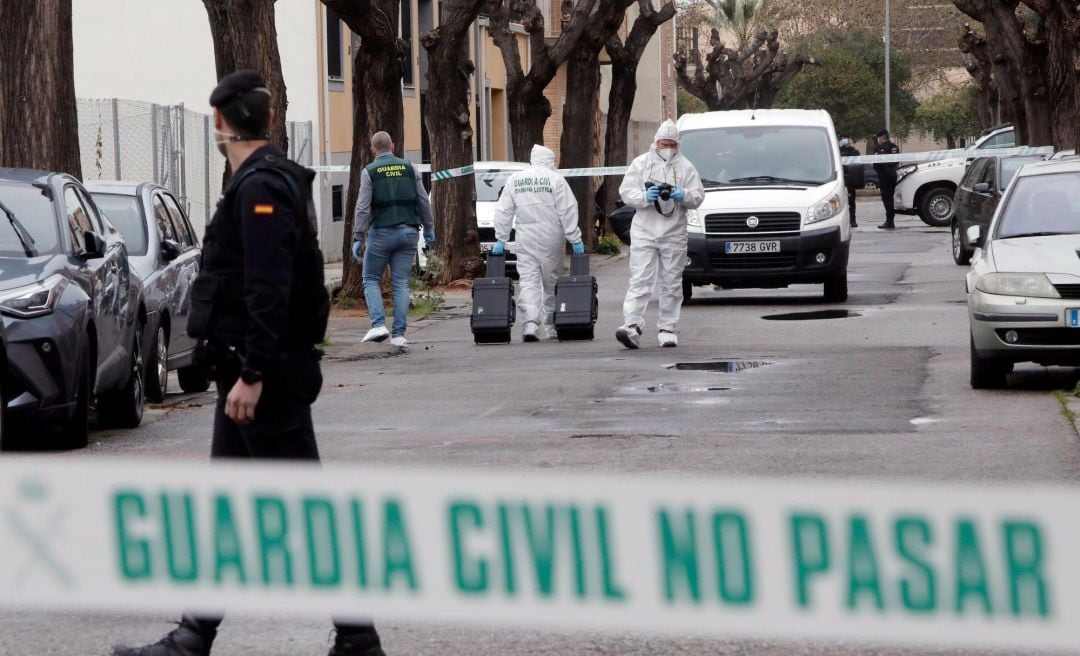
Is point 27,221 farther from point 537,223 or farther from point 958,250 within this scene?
point 958,250

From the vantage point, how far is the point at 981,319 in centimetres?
1221

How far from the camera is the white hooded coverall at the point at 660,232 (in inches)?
648

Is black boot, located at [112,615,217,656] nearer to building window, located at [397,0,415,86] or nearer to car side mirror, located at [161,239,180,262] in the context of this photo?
car side mirror, located at [161,239,180,262]

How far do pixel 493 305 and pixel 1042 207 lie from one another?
563 cm

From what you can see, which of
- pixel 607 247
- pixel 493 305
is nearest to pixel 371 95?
pixel 493 305

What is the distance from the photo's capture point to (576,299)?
57.3 ft

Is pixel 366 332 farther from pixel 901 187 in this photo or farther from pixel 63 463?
pixel 901 187

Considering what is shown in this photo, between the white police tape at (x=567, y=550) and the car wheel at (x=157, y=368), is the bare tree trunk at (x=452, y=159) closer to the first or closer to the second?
the car wheel at (x=157, y=368)

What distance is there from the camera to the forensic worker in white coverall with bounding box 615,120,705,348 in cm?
1639

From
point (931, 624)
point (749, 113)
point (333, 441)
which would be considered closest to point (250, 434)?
point (931, 624)

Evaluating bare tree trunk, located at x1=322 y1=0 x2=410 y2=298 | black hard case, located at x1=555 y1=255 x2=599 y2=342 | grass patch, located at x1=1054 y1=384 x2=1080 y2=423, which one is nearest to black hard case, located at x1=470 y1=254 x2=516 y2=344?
black hard case, located at x1=555 y1=255 x2=599 y2=342

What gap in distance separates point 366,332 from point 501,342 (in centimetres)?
199

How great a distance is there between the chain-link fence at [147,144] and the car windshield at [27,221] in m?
15.2

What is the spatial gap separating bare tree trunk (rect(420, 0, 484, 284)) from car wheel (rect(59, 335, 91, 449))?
15279mm
